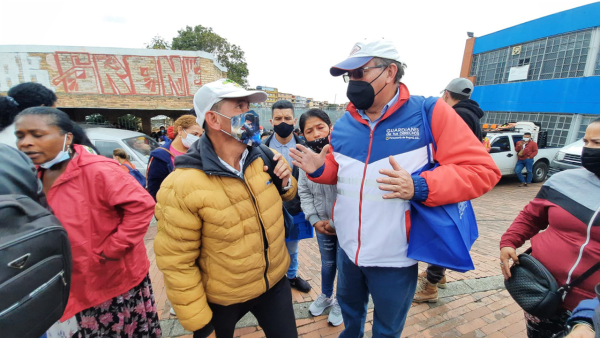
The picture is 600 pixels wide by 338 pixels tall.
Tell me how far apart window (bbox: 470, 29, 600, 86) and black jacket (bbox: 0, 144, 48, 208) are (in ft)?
73.4

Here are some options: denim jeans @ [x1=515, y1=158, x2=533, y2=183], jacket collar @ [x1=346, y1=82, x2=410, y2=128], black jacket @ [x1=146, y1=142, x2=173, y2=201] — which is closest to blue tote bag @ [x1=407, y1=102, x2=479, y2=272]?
jacket collar @ [x1=346, y1=82, x2=410, y2=128]

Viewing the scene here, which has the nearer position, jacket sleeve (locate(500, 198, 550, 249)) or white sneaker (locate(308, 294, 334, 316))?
jacket sleeve (locate(500, 198, 550, 249))

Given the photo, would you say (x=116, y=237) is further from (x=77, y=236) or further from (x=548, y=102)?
(x=548, y=102)

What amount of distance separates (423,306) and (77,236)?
3.07 metres

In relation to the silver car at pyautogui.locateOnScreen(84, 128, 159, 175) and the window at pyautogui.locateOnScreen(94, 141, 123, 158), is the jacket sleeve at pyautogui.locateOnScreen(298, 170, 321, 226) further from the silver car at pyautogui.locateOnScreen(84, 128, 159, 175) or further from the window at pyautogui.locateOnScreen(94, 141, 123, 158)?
the window at pyautogui.locateOnScreen(94, 141, 123, 158)

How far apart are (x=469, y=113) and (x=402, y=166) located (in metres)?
1.63

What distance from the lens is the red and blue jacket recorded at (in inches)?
51.5

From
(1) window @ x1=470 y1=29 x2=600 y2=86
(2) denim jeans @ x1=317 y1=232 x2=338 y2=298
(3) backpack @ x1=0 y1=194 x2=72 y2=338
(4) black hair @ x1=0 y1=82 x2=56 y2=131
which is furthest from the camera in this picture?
(1) window @ x1=470 y1=29 x2=600 y2=86

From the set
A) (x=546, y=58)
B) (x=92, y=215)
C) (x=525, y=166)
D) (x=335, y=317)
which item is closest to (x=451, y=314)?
(x=335, y=317)

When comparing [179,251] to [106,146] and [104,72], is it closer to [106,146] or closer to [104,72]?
[106,146]

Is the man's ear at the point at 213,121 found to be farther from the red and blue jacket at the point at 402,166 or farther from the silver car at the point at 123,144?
the silver car at the point at 123,144

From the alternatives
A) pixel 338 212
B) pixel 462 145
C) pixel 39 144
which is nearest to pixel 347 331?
pixel 338 212

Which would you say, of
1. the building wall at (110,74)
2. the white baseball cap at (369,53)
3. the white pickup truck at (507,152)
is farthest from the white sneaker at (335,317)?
the building wall at (110,74)

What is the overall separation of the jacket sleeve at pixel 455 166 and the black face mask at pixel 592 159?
23.0 inches
